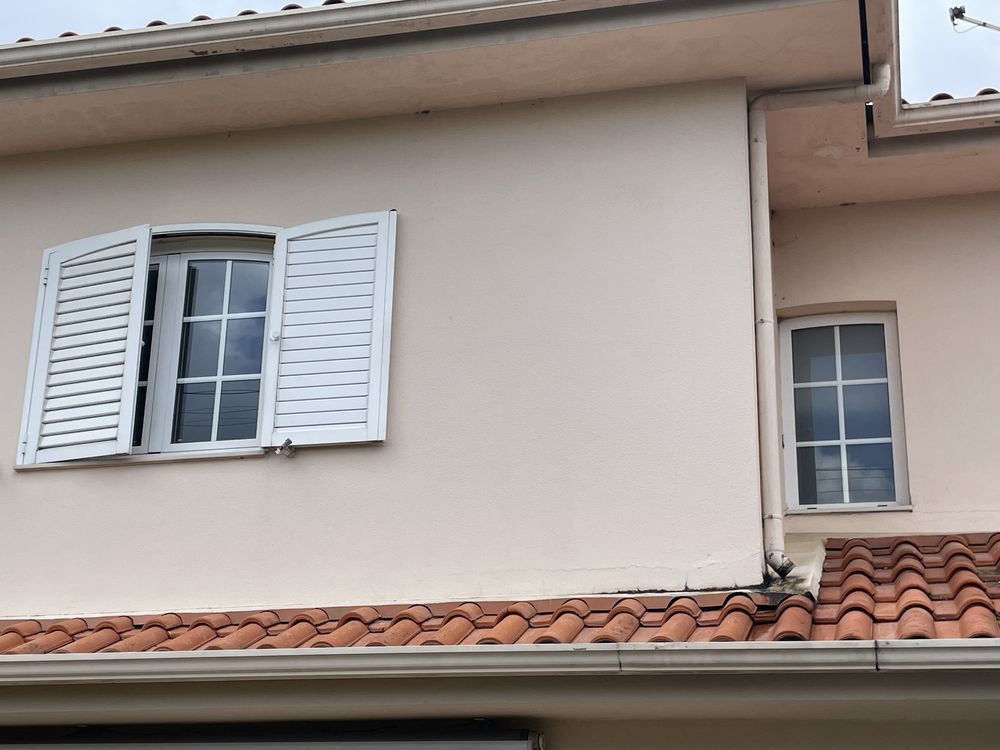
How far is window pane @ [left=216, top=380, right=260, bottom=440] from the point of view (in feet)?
24.1

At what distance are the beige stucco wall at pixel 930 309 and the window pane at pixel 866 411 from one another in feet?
0.70

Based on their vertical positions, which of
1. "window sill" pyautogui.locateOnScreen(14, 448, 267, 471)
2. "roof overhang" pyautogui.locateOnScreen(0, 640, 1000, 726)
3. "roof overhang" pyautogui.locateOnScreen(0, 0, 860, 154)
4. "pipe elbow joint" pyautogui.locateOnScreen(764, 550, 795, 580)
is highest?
"roof overhang" pyautogui.locateOnScreen(0, 0, 860, 154)

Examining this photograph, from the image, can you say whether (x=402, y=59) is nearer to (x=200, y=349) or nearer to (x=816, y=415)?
(x=200, y=349)

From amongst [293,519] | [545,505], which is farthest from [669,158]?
[293,519]

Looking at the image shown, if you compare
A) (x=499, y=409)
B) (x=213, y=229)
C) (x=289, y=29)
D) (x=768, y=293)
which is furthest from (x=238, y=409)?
(x=768, y=293)

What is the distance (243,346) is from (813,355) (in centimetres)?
356

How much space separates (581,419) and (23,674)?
9.47ft

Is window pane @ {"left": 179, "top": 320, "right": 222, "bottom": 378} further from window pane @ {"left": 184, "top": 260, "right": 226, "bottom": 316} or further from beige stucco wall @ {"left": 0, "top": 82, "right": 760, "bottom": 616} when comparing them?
beige stucco wall @ {"left": 0, "top": 82, "right": 760, "bottom": 616}

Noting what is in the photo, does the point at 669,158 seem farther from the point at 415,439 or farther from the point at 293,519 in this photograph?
the point at 293,519

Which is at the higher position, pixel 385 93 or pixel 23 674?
pixel 385 93

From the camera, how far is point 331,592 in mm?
6789

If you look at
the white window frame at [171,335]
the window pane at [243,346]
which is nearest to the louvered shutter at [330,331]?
the white window frame at [171,335]

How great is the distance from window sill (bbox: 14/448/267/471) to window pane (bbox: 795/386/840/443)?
132 inches

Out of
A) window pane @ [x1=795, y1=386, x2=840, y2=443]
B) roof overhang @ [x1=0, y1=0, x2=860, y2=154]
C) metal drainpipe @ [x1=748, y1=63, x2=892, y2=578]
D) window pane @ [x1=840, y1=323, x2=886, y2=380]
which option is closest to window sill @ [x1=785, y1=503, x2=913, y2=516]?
window pane @ [x1=795, y1=386, x2=840, y2=443]
